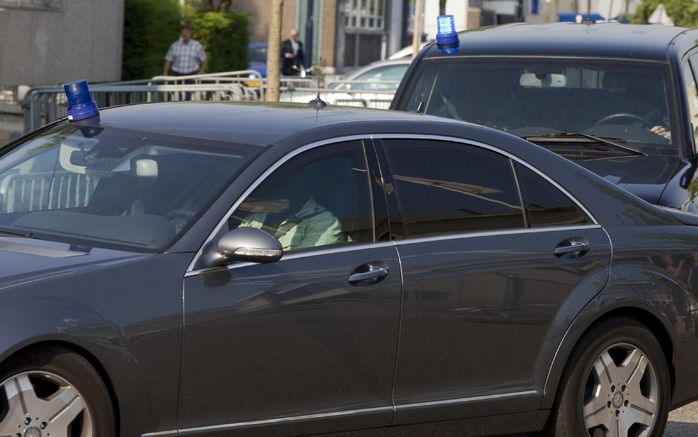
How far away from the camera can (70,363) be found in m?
4.92

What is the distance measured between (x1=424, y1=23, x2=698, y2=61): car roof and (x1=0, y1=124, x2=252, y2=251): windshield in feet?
14.9

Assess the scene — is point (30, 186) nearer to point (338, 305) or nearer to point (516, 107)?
point (338, 305)

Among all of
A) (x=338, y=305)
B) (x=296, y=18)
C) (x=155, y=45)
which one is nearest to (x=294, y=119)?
(x=338, y=305)

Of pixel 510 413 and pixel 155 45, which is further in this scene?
pixel 155 45

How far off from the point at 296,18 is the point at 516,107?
127 feet

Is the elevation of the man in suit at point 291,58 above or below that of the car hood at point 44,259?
below

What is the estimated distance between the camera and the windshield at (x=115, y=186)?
5.53 m

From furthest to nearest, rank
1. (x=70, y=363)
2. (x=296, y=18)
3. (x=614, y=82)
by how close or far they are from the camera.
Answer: (x=296, y=18), (x=614, y=82), (x=70, y=363)

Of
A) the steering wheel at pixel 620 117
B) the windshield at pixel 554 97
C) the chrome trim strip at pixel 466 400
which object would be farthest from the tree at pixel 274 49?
the chrome trim strip at pixel 466 400

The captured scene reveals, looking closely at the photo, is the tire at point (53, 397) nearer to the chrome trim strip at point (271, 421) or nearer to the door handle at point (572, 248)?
the chrome trim strip at point (271, 421)

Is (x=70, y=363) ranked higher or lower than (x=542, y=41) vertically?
lower

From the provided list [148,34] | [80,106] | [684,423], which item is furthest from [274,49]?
[80,106]

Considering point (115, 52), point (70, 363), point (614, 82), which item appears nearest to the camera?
point (70, 363)

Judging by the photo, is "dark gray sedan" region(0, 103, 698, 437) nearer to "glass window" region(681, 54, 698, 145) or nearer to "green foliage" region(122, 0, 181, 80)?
"glass window" region(681, 54, 698, 145)
